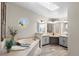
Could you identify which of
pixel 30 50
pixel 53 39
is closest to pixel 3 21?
pixel 30 50

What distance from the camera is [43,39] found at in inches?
97.2

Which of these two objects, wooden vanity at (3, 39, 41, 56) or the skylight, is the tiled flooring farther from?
the skylight

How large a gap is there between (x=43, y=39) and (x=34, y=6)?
24.0 inches

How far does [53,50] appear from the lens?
2.40m

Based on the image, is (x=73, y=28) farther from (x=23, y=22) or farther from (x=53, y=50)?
(x=23, y=22)

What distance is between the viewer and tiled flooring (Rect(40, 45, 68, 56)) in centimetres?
235

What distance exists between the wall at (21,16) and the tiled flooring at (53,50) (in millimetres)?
377

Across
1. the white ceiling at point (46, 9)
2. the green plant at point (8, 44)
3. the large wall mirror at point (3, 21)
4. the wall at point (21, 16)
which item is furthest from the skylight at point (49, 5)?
the green plant at point (8, 44)

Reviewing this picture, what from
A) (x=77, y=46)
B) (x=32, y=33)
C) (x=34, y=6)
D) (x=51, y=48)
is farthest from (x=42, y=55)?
(x=34, y=6)

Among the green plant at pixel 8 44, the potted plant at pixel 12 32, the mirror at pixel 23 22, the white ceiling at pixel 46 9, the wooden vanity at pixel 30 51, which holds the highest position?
the white ceiling at pixel 46 9

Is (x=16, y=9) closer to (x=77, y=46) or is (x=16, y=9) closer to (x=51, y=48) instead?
(x=51, y=48)

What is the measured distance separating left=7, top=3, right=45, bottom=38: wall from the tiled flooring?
0.38 meters

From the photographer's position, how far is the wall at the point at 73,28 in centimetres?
233

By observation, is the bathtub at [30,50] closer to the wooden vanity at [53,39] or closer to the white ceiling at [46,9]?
the wooden vanity at [53,39]
